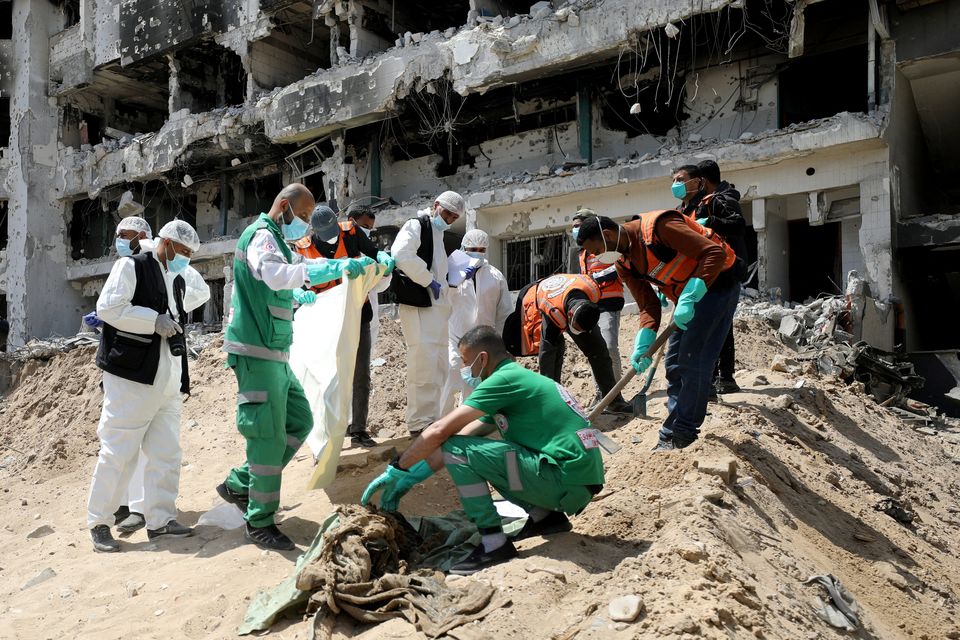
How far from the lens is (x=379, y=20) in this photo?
1794 cm

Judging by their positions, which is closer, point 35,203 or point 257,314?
point 257,314

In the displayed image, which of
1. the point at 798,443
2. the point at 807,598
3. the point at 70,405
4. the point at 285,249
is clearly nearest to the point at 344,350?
the point at 285,249

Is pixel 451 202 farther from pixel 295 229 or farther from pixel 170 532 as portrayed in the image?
pixel 170 532

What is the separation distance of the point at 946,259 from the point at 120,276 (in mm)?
12740

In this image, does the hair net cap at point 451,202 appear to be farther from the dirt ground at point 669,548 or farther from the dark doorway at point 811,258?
the dark doorway at point 811,258

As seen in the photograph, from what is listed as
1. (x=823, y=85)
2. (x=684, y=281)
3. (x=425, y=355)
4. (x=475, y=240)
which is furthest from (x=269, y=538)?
(x=823, y=85)

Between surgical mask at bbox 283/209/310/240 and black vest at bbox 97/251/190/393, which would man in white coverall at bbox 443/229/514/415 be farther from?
black vest at bbox 97/251/190/393

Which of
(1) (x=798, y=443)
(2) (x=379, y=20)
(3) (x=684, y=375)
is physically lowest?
(1) (x=798, y=443)

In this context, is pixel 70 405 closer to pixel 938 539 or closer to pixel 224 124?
pixel 224 124

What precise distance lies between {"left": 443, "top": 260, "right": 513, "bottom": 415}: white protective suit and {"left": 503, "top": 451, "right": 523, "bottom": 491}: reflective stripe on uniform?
2700 mm

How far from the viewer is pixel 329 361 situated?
4914 millimetres

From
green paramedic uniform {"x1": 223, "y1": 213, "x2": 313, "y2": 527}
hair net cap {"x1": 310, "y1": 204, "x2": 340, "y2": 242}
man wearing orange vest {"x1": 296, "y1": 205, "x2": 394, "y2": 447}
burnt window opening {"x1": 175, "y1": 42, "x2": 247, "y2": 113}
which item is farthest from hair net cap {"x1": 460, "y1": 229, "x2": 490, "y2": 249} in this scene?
burnt window opening {"x1": 175, "y1": 42, "x2": 247, "y2": 113}

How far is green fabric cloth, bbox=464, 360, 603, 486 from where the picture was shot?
3.57 m

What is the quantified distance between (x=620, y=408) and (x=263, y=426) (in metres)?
2.78
